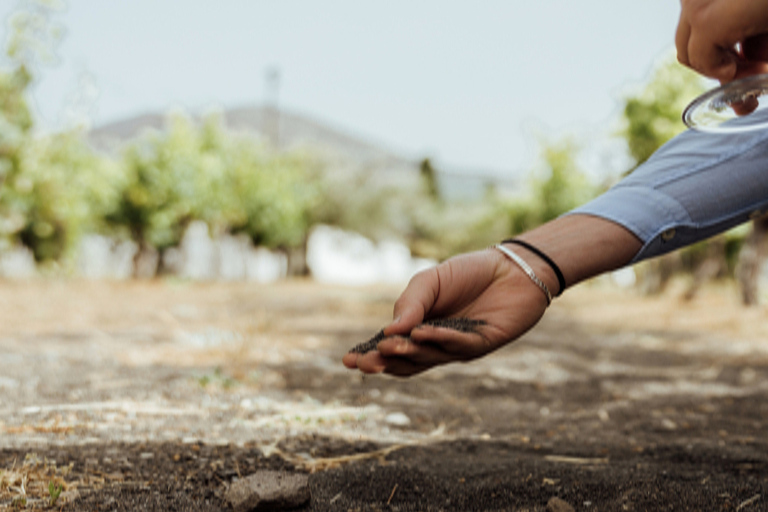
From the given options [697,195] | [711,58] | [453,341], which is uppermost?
[711,58]

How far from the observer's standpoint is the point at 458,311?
1.43 m

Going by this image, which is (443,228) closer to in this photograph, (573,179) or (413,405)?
(573,179)

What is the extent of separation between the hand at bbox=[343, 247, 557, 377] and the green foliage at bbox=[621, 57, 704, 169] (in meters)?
9.96

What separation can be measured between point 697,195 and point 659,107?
34.3 ft

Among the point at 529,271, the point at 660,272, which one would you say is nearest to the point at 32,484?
the point at 529,271

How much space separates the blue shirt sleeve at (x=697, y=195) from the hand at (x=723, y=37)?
0.53 feet

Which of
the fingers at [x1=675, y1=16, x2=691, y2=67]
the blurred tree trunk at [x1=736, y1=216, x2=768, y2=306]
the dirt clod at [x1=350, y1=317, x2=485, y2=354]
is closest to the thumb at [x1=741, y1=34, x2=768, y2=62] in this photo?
the fingers at [x1=675, y1=16, x2=691, y2=67]

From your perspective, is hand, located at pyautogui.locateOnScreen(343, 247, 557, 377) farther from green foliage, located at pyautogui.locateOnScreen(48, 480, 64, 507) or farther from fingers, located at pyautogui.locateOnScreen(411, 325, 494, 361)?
green foliage, located at pyautogui.locateOnScreen(48, 480, 64, 507)

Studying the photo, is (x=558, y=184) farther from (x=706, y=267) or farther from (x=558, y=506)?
(x=558, y=506)

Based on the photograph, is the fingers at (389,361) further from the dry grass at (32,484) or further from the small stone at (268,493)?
the dry grass at (32,484)

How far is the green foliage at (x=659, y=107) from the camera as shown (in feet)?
34.0

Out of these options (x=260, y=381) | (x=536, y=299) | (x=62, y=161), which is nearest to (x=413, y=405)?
(x=260, y=381)

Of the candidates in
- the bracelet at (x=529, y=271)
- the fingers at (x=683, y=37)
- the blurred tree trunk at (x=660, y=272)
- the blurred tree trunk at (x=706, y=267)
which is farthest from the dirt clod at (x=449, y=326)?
the blurred tree trunk at (x=660, y=272)

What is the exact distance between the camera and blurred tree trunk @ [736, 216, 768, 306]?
8.30 metres
